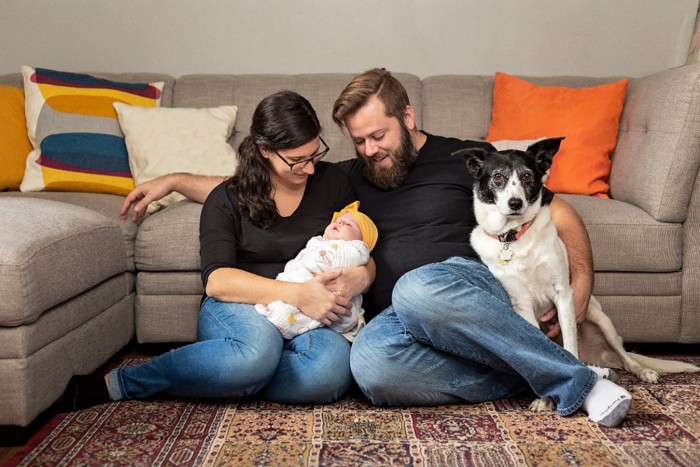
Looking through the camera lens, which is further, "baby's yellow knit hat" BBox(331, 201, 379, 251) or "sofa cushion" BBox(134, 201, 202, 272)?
"sofa cushion" BBox(134, 201, 202, 272)

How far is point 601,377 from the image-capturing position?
205 cm

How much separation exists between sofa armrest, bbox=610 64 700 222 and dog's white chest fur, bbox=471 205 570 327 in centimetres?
71

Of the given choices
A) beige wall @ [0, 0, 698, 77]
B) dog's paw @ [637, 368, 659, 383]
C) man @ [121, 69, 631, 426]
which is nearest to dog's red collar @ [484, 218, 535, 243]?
man @ [121, 69, 631, 426]

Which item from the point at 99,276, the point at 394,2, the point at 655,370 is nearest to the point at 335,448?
the point at 99,276

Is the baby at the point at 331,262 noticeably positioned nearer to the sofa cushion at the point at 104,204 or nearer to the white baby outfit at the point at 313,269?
the white baby outfit at the point at 313,269

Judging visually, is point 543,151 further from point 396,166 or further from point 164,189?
point 164,189

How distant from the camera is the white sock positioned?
1.84 meters

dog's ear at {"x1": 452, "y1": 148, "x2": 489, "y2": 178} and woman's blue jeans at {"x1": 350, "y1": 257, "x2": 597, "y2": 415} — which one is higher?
dog's ear at {"x1": 452, "y1": 148, "x2": 489, "y2": 178}

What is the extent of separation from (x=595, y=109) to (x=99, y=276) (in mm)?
2087

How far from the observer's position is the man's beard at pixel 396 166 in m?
2.30

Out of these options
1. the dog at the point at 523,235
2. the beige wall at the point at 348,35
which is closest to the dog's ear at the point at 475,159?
the dog at the point at 523,235

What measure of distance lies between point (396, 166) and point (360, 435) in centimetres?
87

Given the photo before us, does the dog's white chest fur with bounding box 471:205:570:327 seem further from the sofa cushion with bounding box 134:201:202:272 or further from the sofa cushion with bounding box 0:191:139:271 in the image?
the sofa cushion with bounding box 0:191:139:271

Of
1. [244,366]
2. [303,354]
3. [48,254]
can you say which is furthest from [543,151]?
[48,254]
